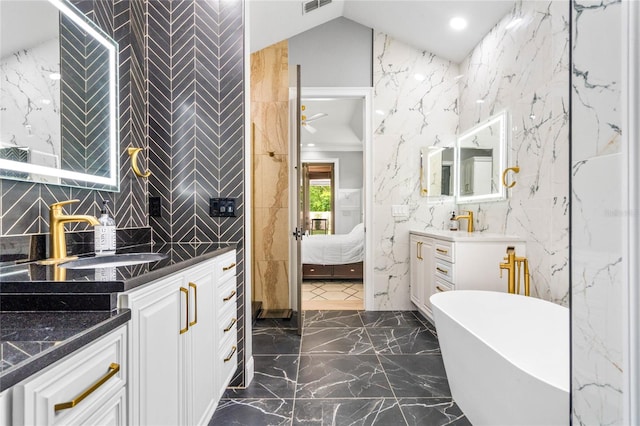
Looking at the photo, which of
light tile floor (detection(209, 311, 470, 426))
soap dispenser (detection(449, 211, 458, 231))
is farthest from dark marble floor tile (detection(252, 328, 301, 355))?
soap dispenser (detection(449, 211, 458, 231))

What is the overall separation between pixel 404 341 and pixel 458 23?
2884 millimetres

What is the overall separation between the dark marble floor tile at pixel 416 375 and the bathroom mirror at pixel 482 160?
1.46 metres

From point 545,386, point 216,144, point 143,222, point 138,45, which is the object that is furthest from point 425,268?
point 138,45

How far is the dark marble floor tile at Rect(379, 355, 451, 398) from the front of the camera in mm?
1890

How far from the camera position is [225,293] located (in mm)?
1716

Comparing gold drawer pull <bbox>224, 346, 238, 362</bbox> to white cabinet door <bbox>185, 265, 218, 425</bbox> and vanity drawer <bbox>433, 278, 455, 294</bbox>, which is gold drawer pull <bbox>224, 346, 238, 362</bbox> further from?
vanity drawer <bbox>433, 278, 455, 294</bbox>

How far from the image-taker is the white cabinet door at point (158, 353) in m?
0.90

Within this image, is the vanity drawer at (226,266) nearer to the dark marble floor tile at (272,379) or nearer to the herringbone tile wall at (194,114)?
the herringbone tile wall at (194,114)

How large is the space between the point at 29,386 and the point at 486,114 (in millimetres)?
3313

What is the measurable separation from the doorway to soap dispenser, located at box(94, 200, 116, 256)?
1585 mm

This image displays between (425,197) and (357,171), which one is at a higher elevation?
(357,171)

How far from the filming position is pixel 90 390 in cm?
68

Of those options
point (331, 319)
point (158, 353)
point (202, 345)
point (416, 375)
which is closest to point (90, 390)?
point (158, 353)

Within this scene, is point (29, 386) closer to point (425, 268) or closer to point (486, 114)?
point (425, 268)
